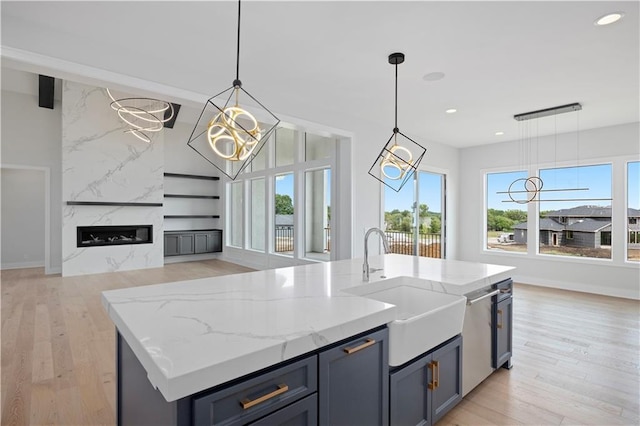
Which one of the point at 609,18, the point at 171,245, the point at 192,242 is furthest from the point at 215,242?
the point at 609,18

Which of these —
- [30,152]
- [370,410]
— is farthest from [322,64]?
[30,152]

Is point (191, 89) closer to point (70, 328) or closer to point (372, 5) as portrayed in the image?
point (372, 5)

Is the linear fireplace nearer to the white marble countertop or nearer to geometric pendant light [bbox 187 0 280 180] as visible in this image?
geometric pendant light [bbox 187 0 280 180]

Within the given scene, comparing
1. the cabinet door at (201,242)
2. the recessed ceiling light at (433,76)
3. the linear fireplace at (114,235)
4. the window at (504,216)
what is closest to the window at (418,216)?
the window at (504,216)

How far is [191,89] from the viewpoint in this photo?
364 cm

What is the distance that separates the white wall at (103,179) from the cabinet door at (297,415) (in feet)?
23.8

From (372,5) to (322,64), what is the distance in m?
1.06

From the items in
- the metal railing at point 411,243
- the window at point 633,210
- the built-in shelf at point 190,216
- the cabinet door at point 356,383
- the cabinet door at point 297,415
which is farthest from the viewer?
the built-in shelf at point 190,216

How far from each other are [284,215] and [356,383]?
225 inches

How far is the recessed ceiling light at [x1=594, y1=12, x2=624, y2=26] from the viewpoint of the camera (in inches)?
99.3

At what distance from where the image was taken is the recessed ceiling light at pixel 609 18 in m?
2.52

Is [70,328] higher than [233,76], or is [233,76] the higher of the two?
[233,76]

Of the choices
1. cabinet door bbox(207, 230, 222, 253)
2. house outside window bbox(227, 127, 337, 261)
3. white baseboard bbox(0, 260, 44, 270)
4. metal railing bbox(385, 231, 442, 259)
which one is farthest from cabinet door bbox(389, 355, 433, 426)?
white baseboard bbox(0, 260, 44, 270)

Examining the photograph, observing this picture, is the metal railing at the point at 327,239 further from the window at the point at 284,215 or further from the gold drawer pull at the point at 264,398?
the gold drawer pull at the point at 264,398
